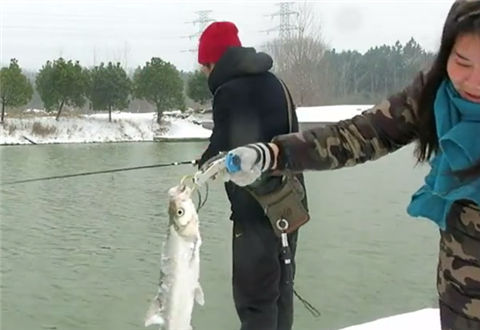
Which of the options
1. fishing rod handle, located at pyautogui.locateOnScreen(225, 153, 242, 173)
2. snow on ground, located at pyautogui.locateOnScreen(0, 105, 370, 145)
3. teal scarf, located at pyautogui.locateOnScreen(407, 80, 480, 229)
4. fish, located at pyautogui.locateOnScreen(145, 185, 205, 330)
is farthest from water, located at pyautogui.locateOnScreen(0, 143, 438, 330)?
snow on ground, located at pyautogui.locateOnScreen(0, 105, 370, 145)

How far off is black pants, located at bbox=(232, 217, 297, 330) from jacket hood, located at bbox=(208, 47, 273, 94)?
561 millimetres

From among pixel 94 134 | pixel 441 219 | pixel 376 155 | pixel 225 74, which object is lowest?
pixel 94 134

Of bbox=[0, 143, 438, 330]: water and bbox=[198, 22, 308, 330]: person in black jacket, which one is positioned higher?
bbox=[198, 22, 308, 330]: person in black jacket

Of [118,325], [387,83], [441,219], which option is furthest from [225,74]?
[387,83]

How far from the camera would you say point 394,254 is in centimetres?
827

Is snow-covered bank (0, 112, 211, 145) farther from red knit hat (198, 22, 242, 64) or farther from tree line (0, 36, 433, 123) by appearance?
red knit hat (198, 22, 242, 64)

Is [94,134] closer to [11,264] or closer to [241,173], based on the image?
[11,264]

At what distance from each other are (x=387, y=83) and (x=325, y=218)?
4883 cm

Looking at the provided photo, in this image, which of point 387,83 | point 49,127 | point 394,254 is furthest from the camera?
point 387,83

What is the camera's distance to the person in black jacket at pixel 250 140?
2646mm

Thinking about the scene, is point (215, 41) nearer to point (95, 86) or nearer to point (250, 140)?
point (250, 140)

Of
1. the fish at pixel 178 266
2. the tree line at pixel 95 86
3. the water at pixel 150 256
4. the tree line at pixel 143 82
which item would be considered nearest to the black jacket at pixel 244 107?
the fish at pixel 178 266

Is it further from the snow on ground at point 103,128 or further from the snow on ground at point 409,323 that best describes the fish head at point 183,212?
the snow on ground at point 103,128

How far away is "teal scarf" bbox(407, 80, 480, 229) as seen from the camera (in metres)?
1.41
